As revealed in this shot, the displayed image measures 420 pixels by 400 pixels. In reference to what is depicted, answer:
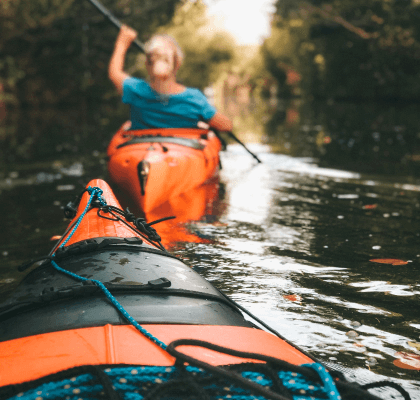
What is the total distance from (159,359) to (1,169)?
7.34 m

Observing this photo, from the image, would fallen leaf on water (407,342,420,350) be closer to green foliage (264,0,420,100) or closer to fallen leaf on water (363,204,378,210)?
fallen leaf on water (363,204,378,210)

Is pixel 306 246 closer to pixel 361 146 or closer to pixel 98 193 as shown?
pixel 98 193

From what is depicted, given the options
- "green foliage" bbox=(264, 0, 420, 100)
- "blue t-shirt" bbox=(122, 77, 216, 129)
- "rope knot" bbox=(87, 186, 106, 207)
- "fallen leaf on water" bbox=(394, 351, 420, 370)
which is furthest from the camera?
"green foliage" bbox=(264, 0, 420, 100)

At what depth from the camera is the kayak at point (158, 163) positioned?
15.9 feet

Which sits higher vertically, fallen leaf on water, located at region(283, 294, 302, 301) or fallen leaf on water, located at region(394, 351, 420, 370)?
fallen leaf on water, located at region(283, 294, 302, 301)

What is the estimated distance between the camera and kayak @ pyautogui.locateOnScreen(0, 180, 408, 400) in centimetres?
134

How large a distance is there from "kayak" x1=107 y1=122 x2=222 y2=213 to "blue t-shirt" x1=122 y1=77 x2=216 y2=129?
0.14 metres

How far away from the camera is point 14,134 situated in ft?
43.5

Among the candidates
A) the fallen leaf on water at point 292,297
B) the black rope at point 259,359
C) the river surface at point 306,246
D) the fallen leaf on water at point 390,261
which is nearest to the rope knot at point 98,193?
the river surface at point 306,246

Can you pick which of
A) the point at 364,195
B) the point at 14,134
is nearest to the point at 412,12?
the point at 14,134

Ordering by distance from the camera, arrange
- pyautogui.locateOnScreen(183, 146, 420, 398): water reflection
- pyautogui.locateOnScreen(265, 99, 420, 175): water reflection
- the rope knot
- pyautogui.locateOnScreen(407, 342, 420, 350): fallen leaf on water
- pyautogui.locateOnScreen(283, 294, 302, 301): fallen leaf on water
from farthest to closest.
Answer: pyautogui.locateOnScreen(265, 99, 420, 175): water reflection, pyautogui.locateOnScreen(283, 294, 302, 301): fallen leaf on water, the rope knot, pyautogui.locateOnScreen(183, 146, 420, 398): water reflection, pyautogui.locateOnScreen(407, 342, 420, 350): fallen leaf on water

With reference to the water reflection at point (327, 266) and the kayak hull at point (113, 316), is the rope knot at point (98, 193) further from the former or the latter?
the water reflection at point (327, 266)

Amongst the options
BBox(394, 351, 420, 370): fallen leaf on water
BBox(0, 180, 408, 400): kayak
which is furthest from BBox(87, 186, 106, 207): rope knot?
BBox(394, 351, 420, 370): fallen leaf on water

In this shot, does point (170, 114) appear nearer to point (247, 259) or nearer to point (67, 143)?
point (247, 259)
